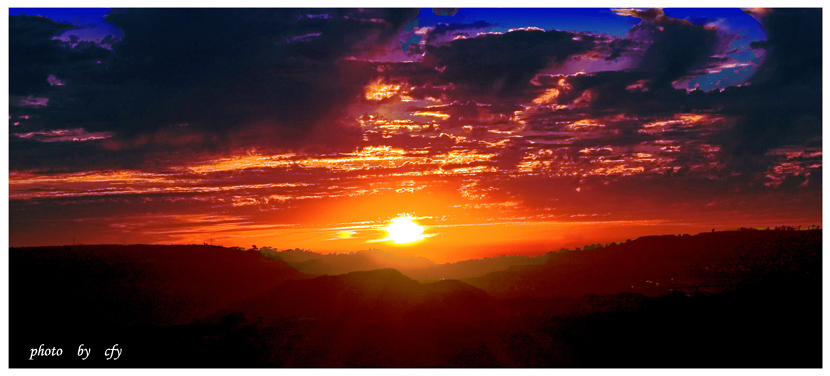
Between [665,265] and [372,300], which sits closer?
[372,300]

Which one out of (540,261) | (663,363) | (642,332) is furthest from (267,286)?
(540,261)

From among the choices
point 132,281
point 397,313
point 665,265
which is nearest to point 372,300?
point 397,313

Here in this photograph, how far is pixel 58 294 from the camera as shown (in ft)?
112

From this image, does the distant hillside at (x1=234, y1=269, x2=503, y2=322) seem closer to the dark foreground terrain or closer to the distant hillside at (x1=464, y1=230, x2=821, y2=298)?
the dark foreground terrain

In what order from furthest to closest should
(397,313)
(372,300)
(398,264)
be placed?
(398,264) → (372,300) → (397,313)

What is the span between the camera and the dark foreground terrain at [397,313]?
22.1 m

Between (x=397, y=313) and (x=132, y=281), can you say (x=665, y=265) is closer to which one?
(x=397, y=313)

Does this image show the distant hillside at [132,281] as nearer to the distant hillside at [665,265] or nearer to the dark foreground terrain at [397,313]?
the dark foreground terrain at [397,313]

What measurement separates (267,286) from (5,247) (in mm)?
30978

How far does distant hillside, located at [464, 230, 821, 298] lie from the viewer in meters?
40.8

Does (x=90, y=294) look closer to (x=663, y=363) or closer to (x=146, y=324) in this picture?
(x=146, y=324)

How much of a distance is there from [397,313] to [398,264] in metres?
74.4

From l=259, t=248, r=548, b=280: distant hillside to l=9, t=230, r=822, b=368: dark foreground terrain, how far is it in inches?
1032

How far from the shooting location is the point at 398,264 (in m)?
111
